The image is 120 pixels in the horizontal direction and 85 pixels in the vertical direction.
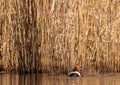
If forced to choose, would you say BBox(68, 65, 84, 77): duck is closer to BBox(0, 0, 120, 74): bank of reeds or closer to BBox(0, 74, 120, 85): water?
BBox(0, 74, 120, 85): water

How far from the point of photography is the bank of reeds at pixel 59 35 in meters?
13.5

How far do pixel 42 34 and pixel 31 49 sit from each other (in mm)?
475

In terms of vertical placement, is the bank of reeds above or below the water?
above

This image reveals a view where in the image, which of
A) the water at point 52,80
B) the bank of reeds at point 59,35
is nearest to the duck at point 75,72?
the water at point 52,80

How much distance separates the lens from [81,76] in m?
13.3

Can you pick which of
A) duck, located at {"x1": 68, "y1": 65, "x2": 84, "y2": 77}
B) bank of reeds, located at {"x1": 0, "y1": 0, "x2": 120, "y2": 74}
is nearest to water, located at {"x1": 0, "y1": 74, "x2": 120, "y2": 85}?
duck, located at {"x1": 68, "y1": 65, "x2": 84, "y2": 77}

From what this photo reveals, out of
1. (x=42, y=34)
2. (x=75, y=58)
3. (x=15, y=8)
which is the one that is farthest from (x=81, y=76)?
(x=15, y=8)

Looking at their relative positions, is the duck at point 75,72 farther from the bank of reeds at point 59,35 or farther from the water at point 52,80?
the bank of reeds at point 59,35

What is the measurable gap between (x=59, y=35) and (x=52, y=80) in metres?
1.74

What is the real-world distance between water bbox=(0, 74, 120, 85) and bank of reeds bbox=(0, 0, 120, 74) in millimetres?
519

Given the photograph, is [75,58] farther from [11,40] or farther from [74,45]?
[11,40]

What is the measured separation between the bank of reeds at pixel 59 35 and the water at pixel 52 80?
52cm

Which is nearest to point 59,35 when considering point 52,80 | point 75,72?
point 75,72

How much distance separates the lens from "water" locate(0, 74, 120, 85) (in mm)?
11500
